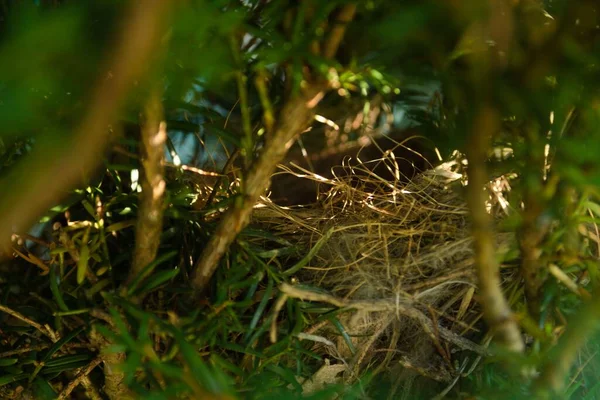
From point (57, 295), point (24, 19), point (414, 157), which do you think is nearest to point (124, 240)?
point (57, 295)

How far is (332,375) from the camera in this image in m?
0.76

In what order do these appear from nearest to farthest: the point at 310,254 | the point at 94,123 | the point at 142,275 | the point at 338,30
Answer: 1. the point at 94,123
2. the point at 338,30
3. the point at 142,275
4. the point at 310,254

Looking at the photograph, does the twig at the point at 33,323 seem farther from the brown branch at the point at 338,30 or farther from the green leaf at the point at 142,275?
the brown branch at the point at 338,30

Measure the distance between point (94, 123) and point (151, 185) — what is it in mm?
184

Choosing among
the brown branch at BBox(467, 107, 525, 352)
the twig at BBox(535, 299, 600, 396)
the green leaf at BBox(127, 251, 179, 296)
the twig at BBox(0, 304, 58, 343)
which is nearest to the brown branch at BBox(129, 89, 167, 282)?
the green leaf at BBox(127, 251, 179, 296)

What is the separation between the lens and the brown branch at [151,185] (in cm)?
52

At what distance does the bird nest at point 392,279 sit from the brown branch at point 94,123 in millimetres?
319

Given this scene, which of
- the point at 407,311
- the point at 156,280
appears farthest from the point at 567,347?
the point at 156,280

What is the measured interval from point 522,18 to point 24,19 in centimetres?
35

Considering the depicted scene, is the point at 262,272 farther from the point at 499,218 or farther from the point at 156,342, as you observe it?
the point at 499,218

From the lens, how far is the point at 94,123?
0.39m

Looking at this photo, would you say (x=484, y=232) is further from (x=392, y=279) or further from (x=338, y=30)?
(x=392, y=279)

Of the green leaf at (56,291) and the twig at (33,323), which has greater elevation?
the green leaf at (56,291)

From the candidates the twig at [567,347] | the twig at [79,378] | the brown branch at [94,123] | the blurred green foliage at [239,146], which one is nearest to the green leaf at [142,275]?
the blurred green foliage at [239,146]
